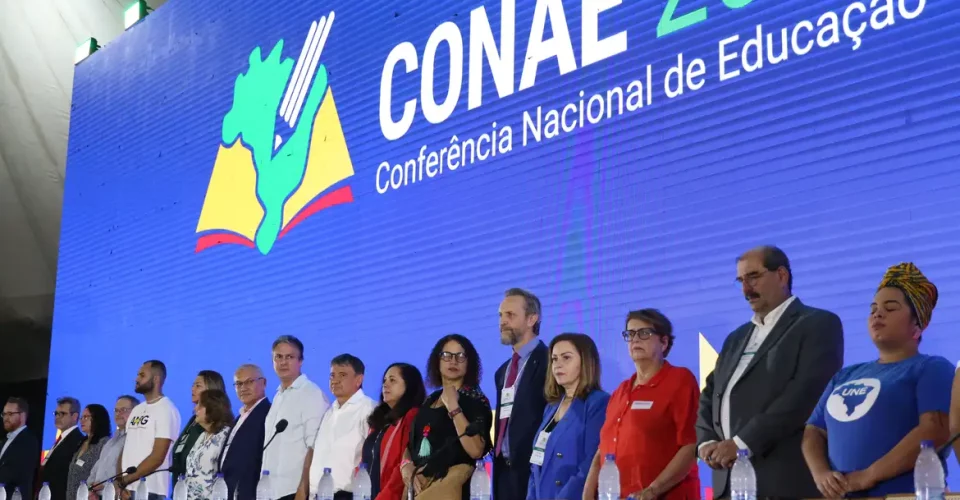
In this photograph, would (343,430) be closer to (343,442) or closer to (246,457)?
(343,442)

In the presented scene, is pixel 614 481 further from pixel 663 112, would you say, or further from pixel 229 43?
pixel 229 43

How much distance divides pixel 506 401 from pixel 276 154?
317cm

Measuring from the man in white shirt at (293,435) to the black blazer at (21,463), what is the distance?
A: 2678 millimetres

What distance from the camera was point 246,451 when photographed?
16.9 feet

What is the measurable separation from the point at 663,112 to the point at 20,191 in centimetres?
721

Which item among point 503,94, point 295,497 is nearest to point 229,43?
point 503,94

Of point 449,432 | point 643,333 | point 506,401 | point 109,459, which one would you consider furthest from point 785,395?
point 109,459

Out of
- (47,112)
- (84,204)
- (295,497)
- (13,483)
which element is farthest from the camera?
(47,112)

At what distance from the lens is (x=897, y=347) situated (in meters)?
2.97

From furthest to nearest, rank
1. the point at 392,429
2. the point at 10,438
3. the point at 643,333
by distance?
the point at 10,438 < the point at 392,429 < the point at 643,333

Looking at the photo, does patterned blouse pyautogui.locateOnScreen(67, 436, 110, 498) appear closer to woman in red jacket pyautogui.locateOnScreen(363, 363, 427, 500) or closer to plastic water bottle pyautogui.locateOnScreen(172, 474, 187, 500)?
plastic water bottle pyautogui.locateOnScreen(172, 474, 187, 500)

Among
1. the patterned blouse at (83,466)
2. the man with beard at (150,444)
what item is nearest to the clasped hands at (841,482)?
the man with beard at (150,444)

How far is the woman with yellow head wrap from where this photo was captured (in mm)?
2783

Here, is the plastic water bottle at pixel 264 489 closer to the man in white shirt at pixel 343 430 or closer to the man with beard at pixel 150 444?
the man in white shirt at pixel 343 430
